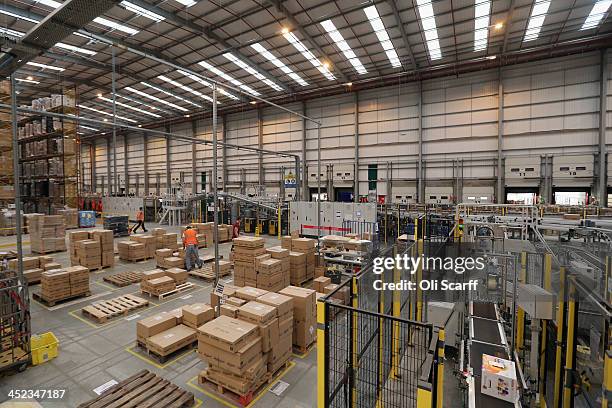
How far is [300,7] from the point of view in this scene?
11977 millimetres

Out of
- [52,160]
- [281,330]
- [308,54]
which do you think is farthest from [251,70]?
[281,330]

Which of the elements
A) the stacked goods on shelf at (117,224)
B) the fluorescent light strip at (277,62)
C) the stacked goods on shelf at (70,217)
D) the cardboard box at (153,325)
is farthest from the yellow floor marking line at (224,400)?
the stacked goods on shelf at (70,217)

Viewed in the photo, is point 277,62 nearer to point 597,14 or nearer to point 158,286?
point 158,286

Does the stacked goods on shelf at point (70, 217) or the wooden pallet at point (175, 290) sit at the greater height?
the stacked goods on shelf at point (70, 217)

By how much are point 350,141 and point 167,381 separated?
18372mm

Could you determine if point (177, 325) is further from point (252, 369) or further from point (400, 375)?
point (400, 375)

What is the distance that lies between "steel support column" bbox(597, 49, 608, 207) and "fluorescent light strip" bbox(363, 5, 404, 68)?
9150mm

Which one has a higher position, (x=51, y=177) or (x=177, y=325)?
(x=51, y=177)

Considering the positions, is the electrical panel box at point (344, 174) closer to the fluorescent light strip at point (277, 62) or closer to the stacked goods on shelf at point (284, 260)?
the fluorescent light strip at point (277, 62)

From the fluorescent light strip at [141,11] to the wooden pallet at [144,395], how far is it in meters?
13.1

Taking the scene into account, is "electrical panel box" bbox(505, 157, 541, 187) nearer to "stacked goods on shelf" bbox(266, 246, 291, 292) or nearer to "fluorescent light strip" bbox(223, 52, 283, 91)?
"stacked goods on shelf" bbox(266, 246, 291, 292)

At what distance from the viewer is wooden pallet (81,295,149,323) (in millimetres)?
6304

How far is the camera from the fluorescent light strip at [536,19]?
11.3 metres

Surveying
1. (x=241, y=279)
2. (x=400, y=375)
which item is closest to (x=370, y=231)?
(x=241, y=279)
